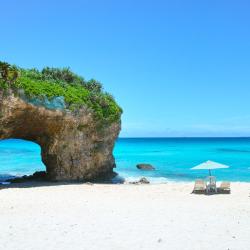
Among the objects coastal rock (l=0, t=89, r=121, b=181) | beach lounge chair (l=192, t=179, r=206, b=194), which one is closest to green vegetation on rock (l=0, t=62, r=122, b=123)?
coastal rock (l=0, t=89, r=121, b=181)

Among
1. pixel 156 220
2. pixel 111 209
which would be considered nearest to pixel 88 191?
pixel 111 209

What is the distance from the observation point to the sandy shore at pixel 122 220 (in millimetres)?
8953

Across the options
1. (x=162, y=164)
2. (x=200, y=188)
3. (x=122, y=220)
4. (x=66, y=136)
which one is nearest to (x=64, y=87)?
(x=66, y=136)

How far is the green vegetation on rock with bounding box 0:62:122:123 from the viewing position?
1925 cm

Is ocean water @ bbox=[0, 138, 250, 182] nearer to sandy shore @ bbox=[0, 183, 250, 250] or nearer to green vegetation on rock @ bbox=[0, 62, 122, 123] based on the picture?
green vegetation on rock @ bbox=[0, 62, 122, 123]

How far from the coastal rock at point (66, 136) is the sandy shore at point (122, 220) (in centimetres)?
433

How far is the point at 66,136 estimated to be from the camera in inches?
883

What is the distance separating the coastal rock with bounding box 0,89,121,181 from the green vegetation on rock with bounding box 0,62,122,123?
1.55 ft

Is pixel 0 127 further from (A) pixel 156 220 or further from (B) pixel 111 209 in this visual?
(A) pixel 156 220

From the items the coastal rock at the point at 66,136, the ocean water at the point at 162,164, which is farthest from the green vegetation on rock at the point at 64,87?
the ocean water at the point at 162,164

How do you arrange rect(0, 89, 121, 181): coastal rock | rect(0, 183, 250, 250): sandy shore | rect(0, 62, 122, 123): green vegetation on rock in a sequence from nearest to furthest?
rect(0, 183, 250, 250): sandy shore
rect(0, 62, 122, 123): green vegetation on rock
rect(0, 89, 121, 181): coastal rock

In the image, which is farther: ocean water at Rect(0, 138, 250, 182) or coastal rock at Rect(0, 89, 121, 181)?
ocean water at Rect(0, 138, 250, 182)

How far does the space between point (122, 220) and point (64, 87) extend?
12716 mm

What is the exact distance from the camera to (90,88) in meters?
24.8
